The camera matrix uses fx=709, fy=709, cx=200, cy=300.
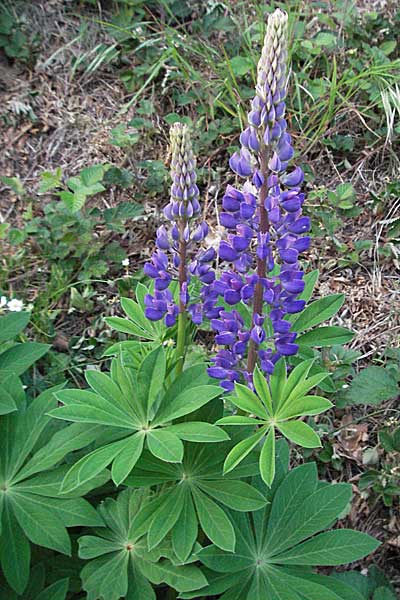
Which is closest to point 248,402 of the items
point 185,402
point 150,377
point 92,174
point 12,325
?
point 185,402

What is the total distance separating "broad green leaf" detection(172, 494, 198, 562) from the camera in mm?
1729

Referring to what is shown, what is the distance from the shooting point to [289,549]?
1.97 m

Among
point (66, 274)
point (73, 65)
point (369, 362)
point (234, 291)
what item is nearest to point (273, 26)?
point (234, 291)

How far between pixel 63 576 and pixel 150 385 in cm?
65

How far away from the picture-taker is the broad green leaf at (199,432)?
167 cm

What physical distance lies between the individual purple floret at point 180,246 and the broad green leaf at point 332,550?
0.66m

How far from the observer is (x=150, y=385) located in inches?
71.9

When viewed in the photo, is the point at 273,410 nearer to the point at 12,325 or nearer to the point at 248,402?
the point at 248,402

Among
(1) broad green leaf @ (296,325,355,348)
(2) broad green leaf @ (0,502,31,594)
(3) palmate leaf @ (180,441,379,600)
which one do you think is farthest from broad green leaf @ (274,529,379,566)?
(2) broad green leaf @ (0,502,31,594)

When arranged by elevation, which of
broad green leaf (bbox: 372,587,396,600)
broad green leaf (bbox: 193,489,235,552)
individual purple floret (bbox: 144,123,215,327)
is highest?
individual purple floret (bbox: 144,123,215,327)

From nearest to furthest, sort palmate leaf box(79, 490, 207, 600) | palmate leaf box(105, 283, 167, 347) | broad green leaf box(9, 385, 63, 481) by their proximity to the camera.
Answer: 1. palmate leaf box(79, 490, 207, 600)
2. broad green leaf box(9, 385, 63, 481)
3. palmate leaf box(105, 283, 167, 347)

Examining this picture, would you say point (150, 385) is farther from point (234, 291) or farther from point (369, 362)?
point (369, 362)

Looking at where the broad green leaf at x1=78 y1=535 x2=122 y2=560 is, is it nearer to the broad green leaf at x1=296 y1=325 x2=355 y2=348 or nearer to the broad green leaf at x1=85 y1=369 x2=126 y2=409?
the broad green leaf at x1=85 y1=369 x2=126 y2=409

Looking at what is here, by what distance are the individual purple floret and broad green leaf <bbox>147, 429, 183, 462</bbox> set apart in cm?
33
